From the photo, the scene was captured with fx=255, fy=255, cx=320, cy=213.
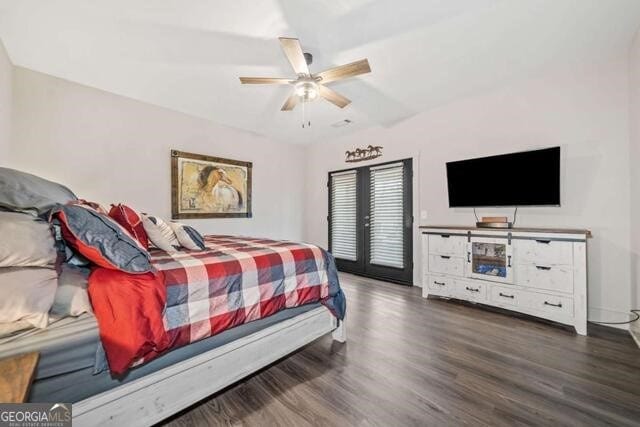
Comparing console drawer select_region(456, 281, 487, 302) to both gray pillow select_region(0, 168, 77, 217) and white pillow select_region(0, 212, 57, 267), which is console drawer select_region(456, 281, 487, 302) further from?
gray pillow select_region(0, 168, 77, 217)

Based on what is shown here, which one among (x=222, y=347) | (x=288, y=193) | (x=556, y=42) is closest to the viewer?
(x=222, y=347)

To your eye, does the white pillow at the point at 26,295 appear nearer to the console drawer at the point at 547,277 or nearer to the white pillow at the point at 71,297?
the white pillow at the point at 71,297

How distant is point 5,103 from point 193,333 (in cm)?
321

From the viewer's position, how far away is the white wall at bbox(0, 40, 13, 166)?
2438 millimetres

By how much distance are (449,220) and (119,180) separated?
4.52 metres

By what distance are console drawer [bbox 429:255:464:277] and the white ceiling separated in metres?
2.13

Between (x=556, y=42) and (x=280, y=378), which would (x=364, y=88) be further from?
(x=280, y=378)

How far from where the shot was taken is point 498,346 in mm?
2152

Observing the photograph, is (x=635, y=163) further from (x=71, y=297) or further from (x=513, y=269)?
(x=71, y=297)

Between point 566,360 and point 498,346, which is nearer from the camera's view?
point 566,360

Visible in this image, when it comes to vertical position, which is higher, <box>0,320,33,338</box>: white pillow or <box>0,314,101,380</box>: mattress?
<box>0,320,33,338</box>: white pillow

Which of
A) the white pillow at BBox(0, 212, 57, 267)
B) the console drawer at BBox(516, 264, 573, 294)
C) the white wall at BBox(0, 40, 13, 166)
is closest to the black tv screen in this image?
the console drawer at BBox(516, 264, 573, 294)

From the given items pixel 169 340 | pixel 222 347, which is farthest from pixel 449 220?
pixel 169 340

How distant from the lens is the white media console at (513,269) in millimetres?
2404
